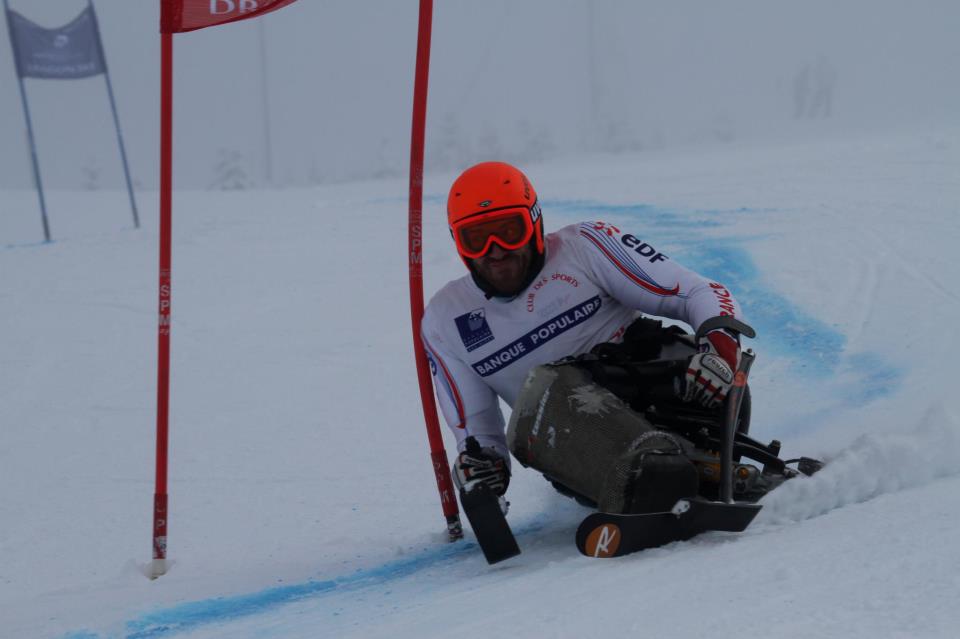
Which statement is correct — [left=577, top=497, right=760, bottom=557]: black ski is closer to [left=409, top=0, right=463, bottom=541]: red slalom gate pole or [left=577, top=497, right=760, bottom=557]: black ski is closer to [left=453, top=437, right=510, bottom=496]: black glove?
[left=453, top=437, right=510, bottom=496]: black glove

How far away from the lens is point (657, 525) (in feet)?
9.66

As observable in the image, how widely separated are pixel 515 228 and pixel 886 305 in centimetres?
430

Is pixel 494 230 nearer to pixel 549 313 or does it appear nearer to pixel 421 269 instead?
pixel 549 313

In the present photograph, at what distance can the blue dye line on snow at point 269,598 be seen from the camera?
321 centimetres

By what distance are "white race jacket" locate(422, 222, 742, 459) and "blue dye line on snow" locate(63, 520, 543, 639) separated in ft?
1.63

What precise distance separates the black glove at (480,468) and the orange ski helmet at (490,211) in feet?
2.44

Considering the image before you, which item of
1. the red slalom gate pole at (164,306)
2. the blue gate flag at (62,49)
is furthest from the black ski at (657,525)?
the blue gate flag at (62,49)

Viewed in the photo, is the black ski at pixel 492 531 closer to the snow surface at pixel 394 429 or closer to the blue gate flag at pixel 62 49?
the snow surface at pixel 394 429

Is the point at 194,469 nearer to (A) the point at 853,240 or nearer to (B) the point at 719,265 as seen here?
(B) the point at 719,265

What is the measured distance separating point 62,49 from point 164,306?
11237 millimetres

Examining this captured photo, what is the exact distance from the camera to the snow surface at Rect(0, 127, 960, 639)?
2.45 m

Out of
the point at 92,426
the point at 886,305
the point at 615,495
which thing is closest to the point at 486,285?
the point at 615,495

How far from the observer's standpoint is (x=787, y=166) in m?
12.7

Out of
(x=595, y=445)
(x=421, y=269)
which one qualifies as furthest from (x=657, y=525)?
(x=421, y=269)
